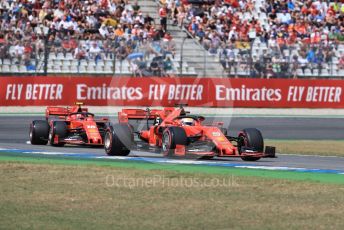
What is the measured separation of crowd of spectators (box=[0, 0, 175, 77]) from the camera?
33.6m

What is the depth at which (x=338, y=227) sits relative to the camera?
9734 mm

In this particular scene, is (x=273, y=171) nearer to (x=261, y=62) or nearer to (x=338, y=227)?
A: (x=338, y=227)

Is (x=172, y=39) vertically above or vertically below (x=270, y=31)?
below

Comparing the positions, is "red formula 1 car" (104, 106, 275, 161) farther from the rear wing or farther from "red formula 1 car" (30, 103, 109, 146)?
"red formula 1 car" (30, 103, 109, 146)

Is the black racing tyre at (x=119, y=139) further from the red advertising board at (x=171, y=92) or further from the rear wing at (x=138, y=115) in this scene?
the red advertising board at (x=171, y=92)

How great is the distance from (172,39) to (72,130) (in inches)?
670

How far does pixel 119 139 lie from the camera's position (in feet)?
57.9

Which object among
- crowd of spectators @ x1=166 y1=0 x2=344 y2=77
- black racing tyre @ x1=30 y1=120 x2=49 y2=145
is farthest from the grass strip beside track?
crowd of spectators @ x1=166 y1=0 x2=344 y2=77

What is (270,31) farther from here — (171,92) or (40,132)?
(40,132)

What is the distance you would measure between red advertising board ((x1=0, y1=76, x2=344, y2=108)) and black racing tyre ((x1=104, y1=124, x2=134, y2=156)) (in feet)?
55.0

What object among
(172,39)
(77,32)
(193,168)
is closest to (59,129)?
(193,168)

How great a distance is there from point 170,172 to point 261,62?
71.7 ft

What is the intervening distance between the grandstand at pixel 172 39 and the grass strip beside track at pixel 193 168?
1634 centimetres

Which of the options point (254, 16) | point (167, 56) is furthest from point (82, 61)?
point (254, 16)
